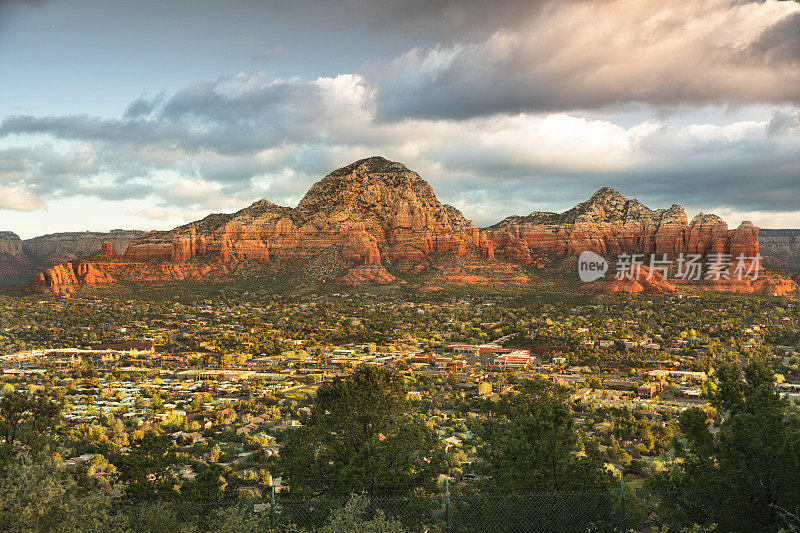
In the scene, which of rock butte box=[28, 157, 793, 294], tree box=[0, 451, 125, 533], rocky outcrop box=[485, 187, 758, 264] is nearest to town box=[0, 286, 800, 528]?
tree box=[0, 451, 125, 533]

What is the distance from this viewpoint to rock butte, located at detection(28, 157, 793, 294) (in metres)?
153

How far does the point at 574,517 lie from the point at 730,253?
15327 cm

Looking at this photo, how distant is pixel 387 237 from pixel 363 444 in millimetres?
161711

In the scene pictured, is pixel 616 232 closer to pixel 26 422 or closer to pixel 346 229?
pixel 346 229

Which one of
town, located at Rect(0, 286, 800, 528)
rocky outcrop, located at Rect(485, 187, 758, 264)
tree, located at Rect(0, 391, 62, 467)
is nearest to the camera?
tree, located at Rect(0, 391, 62, 467)

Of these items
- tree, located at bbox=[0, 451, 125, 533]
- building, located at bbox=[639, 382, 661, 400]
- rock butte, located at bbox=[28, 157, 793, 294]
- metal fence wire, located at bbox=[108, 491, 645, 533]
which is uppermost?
rock butte, located at bbox=[28, 157, 793, 294]

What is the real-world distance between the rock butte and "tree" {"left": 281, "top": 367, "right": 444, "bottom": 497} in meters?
132

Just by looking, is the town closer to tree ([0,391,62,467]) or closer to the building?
the building

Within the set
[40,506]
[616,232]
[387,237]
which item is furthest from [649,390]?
[387,237]

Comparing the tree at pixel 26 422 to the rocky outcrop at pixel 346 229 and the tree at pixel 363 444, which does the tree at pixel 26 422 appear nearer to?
the tree at pixel 363 444

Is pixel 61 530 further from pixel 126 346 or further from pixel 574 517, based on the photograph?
pixel 126 346

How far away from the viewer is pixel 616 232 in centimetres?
16562

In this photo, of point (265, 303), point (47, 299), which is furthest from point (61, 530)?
point (47, 299)

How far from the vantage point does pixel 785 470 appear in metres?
Result: 12.9
